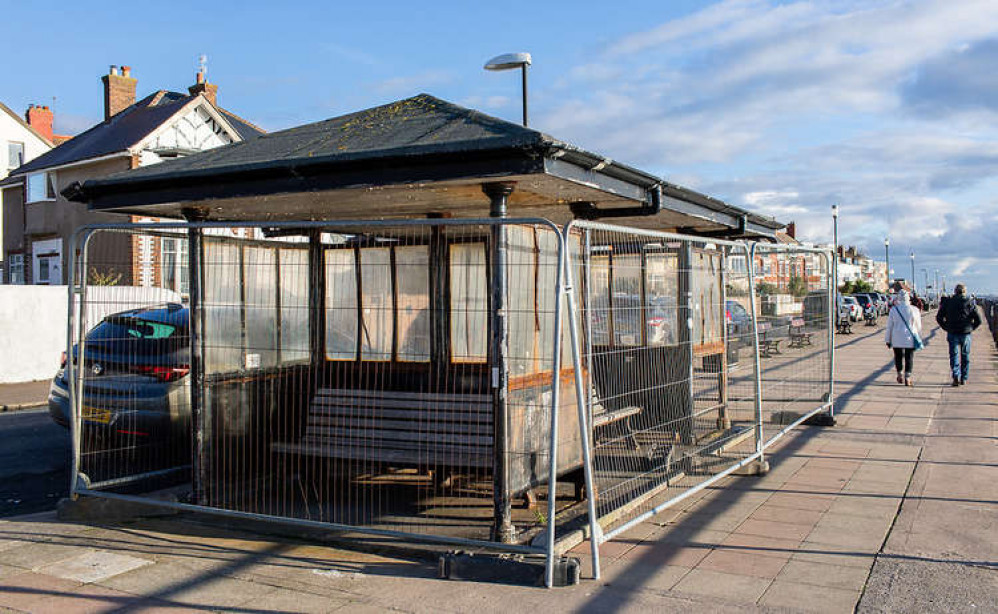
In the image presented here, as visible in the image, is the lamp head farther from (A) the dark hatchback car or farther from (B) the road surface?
(B) the road surface

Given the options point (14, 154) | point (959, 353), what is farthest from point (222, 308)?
point (14, 154)

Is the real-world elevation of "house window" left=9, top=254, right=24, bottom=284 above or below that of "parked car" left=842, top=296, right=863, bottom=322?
above

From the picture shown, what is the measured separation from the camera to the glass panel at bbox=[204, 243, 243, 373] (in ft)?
21.7

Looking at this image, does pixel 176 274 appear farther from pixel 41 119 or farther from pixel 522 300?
pixel 41 119

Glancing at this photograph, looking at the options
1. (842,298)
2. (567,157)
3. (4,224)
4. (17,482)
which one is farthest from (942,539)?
(842,298)

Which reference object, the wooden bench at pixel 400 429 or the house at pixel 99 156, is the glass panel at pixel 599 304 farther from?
the house at pixel 99 156

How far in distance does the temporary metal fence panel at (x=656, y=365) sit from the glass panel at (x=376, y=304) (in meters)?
1.90

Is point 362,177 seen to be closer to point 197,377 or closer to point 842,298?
point 197,377

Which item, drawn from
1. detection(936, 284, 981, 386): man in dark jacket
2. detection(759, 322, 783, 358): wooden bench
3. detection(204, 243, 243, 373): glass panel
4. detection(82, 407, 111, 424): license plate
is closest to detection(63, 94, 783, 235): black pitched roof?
detection(204, 243, 243, 373): glass panel

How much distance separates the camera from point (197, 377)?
6.50 metres

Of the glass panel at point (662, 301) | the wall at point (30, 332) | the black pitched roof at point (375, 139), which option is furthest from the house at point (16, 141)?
the glass panel at point (662, 301)

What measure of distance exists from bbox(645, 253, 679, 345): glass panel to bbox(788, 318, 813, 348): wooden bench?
2.00 m

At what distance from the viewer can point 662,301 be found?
25.5 ft

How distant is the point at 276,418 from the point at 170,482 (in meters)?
1.20
